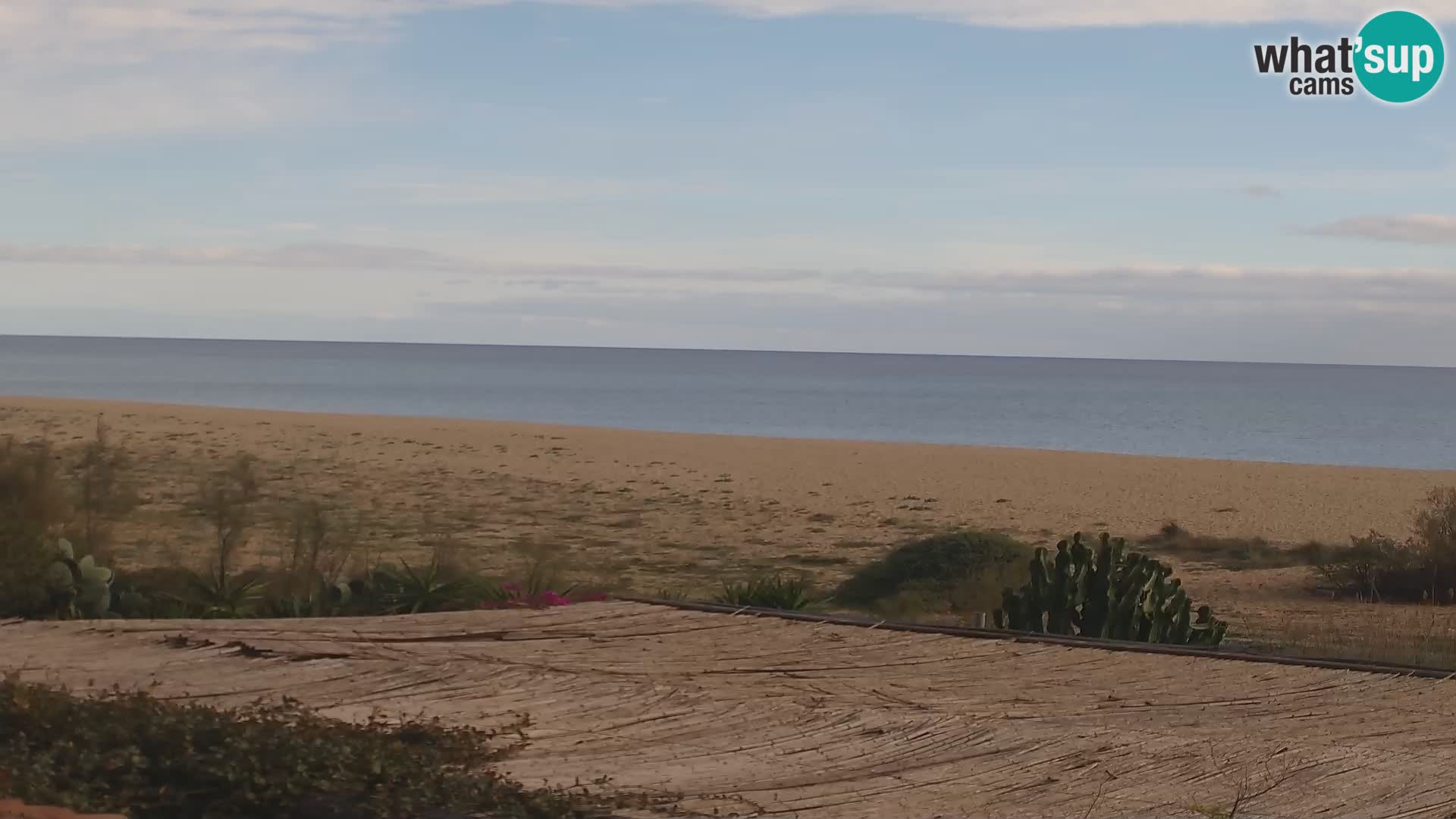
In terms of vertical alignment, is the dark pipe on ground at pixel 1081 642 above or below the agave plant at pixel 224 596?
above

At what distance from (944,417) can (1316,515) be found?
55006 mm

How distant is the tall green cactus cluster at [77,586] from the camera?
30.8 feet

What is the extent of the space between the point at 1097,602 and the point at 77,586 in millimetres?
6498

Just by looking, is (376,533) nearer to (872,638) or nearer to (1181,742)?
(872,638)

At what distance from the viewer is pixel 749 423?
2810 inches

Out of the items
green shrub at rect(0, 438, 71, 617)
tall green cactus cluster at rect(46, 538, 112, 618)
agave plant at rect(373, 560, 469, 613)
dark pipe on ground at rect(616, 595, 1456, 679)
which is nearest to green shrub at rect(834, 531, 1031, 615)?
agave plant at rect(373, 560, 469, 613)

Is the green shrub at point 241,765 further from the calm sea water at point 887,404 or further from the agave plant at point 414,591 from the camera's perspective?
the calm sea water at point 887,404

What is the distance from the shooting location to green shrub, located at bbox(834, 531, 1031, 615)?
1426 cm

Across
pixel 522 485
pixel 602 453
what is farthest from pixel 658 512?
pixel 602 453

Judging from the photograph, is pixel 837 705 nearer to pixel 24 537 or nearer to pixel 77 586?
pixel 77 586

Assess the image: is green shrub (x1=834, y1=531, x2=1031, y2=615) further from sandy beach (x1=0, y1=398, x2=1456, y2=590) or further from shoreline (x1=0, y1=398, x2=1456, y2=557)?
shoreline (x1=0, y1=398, x2=1456, y2=557)

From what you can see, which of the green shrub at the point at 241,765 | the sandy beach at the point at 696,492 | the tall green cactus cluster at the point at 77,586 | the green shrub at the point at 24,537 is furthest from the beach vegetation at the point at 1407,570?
the green shrub at the point at 241,765

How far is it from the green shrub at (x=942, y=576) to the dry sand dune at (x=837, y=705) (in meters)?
6.09

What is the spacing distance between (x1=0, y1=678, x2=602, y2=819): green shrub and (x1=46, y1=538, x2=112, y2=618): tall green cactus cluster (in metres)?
4.08
